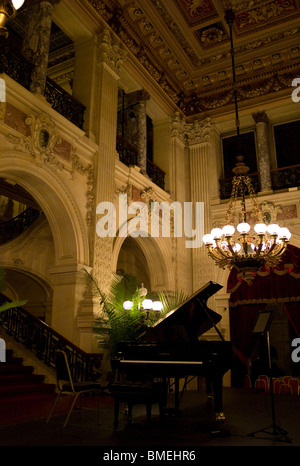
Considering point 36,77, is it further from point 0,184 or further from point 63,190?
point 0,184

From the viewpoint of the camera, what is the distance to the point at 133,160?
9680mm

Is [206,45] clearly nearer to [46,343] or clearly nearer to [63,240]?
[63,240]

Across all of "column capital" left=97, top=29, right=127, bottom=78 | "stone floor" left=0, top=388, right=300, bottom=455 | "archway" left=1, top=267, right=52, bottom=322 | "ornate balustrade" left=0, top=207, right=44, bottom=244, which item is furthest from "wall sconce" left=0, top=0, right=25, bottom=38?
"archway" left=1, top=267, right=52, bottom=322

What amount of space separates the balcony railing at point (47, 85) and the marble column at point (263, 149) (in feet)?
16.3

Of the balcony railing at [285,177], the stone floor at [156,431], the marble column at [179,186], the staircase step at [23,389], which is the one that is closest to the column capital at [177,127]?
the marble column at [179,186]

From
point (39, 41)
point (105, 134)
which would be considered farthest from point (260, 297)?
point (39, 41)

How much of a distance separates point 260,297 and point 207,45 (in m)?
6.46

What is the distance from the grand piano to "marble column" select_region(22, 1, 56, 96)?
4.30 m

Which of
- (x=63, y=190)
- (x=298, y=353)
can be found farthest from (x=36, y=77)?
(x=298, y=353)

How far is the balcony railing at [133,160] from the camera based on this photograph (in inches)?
366

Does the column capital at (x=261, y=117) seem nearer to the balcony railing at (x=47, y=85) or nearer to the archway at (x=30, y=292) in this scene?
the balcony railing at (x=47, y=85)

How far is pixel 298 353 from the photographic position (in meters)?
10.3

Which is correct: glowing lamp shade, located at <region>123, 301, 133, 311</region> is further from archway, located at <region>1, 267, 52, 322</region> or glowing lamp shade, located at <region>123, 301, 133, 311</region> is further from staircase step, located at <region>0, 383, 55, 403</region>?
archway, located at <region>1, 267, 52, 322</region>

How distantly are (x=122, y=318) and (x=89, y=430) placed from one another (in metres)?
3.10
